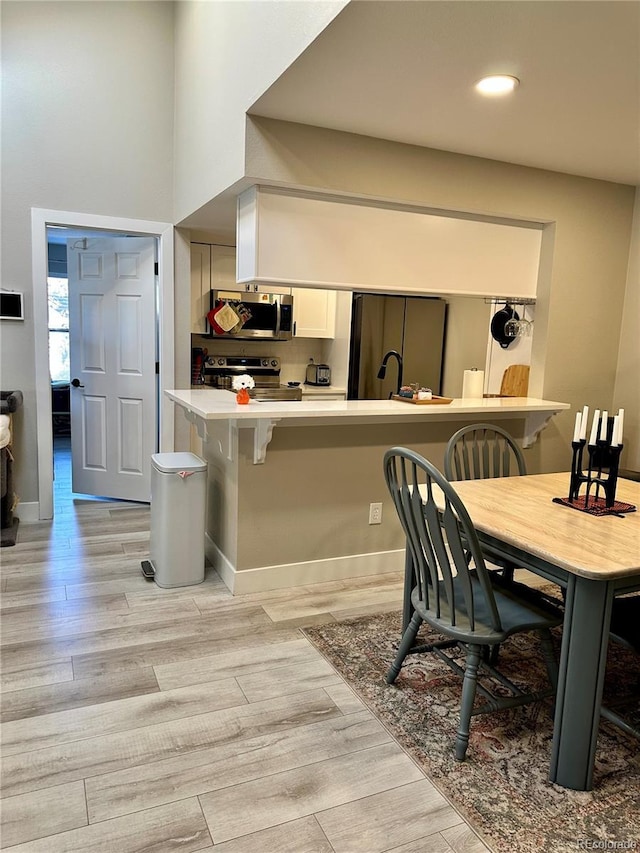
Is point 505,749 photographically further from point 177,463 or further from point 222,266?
point 222,266

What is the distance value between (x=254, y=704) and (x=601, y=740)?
1239 mm

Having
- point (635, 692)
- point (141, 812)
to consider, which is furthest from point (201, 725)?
point (635, 692)

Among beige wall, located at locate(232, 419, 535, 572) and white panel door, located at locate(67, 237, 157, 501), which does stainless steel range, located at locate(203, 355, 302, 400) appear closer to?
white panel door, located at locate(67, 237, 157, 501)

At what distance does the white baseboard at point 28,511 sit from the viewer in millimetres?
4207

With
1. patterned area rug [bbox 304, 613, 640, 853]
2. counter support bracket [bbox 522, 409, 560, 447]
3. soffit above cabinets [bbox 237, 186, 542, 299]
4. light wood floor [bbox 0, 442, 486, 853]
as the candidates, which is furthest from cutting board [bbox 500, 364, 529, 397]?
patterned area rug [bbox 304, 613, 640, 853]

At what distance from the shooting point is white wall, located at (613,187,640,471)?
12.5ft

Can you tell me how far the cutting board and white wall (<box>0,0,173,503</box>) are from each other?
2.64 metres

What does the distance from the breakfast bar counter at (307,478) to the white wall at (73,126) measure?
1491mm

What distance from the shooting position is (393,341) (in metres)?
5.13

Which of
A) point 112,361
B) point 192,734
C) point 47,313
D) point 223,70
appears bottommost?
point 192,734

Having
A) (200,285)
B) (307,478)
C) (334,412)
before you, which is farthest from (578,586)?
(200,285)

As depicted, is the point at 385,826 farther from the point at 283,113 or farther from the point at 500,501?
Result: the point at 283,113

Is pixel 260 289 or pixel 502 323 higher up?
pixel 260 289

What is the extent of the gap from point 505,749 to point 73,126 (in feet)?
14.1
